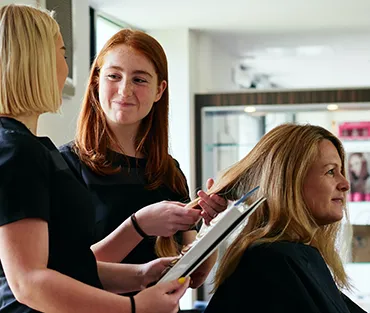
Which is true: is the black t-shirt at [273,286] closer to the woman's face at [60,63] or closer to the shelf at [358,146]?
the woman's face at [60,63]

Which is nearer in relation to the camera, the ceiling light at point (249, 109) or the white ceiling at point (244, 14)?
the white ceiling at point (244, 14)

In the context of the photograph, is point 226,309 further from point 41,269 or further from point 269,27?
point 269,27

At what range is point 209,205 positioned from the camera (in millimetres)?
Answer: 1652

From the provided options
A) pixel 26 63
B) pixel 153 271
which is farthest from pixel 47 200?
pixel 153 271

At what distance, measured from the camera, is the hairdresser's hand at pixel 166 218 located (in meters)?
1.62

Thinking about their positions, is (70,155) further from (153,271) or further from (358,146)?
(358,146)

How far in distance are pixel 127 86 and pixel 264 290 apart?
0.67 meters

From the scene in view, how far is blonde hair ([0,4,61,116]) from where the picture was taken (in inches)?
49.8

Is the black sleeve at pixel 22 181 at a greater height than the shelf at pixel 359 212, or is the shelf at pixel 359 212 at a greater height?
the black sleeve at pixel 22 181

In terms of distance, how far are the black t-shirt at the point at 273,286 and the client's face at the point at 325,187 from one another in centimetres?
15

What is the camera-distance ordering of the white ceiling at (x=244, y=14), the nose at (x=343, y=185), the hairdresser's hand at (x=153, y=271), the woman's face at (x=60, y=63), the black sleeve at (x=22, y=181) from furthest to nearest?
the white ceiling at (x=244, y=14) → the nose at (x=343, y=185) → the hairdresser's hand at (x=153, y=271) → the woman's face at (x=60, y=63) → the black sleeve at (x=22, y=181)

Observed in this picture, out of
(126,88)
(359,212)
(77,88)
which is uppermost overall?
(77,88)

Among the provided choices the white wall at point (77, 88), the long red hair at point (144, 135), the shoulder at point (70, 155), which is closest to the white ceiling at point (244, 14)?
the white wall at point (77, 88)

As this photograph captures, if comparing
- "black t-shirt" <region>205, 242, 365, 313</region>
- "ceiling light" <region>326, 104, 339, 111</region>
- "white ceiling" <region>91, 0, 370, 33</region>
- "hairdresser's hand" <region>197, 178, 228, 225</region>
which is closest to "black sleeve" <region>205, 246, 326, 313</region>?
"black t-shirt" <region>205, 242, 365, 313</region>
